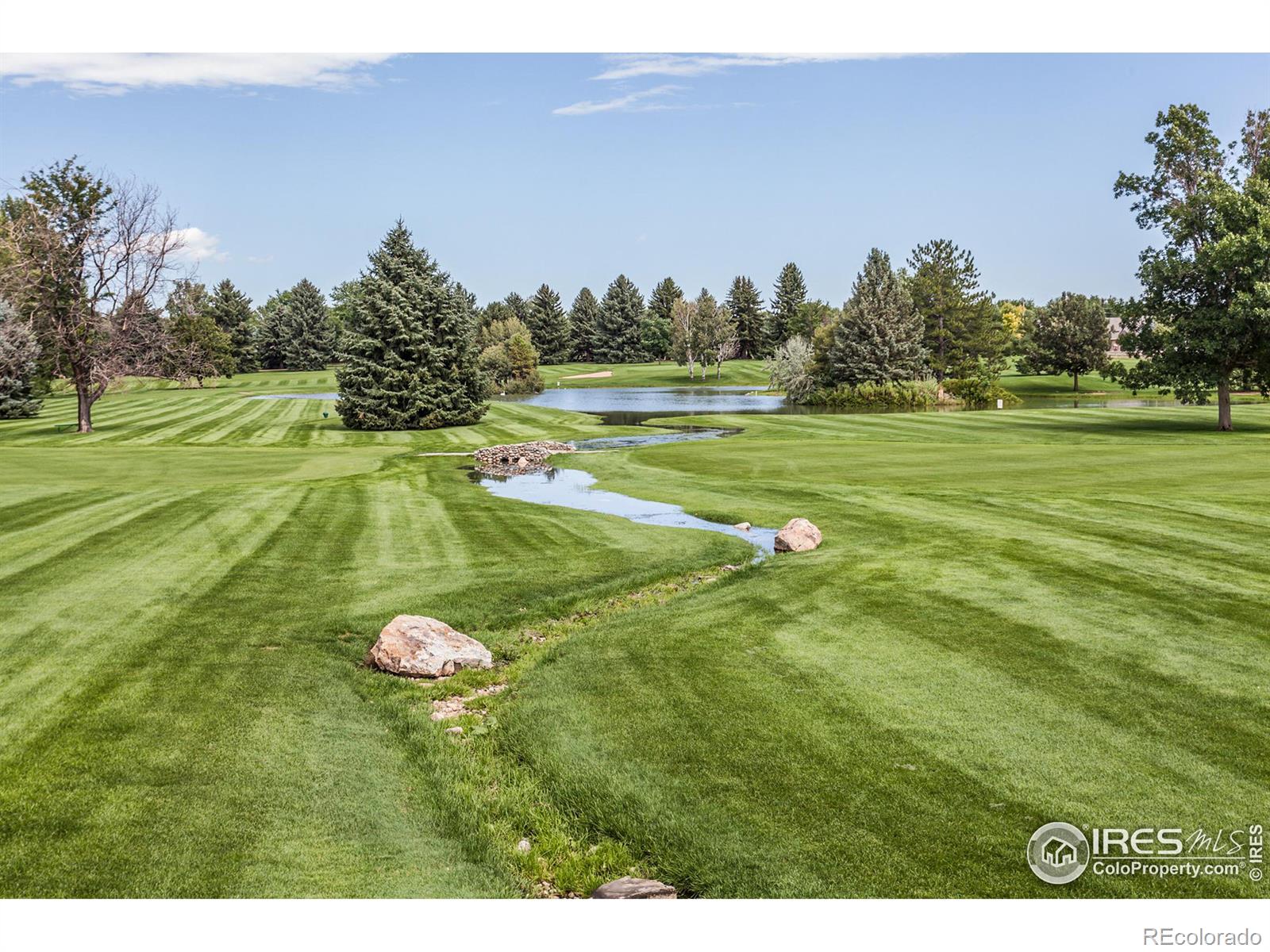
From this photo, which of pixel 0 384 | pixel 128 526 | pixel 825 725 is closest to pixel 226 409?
pixel 0 384

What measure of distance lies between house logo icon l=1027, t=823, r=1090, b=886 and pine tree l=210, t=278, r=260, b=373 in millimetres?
124940

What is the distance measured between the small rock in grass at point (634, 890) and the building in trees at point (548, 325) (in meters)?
138

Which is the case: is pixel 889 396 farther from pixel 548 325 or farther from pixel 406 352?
pixel 548 325

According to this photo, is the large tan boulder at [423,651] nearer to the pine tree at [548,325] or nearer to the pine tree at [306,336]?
the pine tree at [306,336]

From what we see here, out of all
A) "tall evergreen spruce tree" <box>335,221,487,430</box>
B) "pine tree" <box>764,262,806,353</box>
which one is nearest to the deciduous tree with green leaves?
"tall evergreen spruce tree" <box>335,221,487,430</box>

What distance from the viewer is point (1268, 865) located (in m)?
5.83

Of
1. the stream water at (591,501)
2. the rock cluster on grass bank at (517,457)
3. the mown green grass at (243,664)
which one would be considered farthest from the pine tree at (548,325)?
the mown green grass at (243,664)

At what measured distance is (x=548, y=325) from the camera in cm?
14362

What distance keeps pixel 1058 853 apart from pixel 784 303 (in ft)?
458

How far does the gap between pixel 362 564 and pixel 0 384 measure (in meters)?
55.7

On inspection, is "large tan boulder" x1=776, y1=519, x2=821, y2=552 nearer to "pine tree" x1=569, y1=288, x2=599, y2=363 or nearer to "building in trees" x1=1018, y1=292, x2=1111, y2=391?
"building in trees" x1=1018, y1=292, x2=1111, y2=391

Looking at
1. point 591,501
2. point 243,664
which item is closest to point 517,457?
point 591,501

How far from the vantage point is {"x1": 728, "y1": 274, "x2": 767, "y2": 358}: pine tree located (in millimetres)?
144625

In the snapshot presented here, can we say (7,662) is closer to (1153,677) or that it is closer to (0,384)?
(1153,677)
